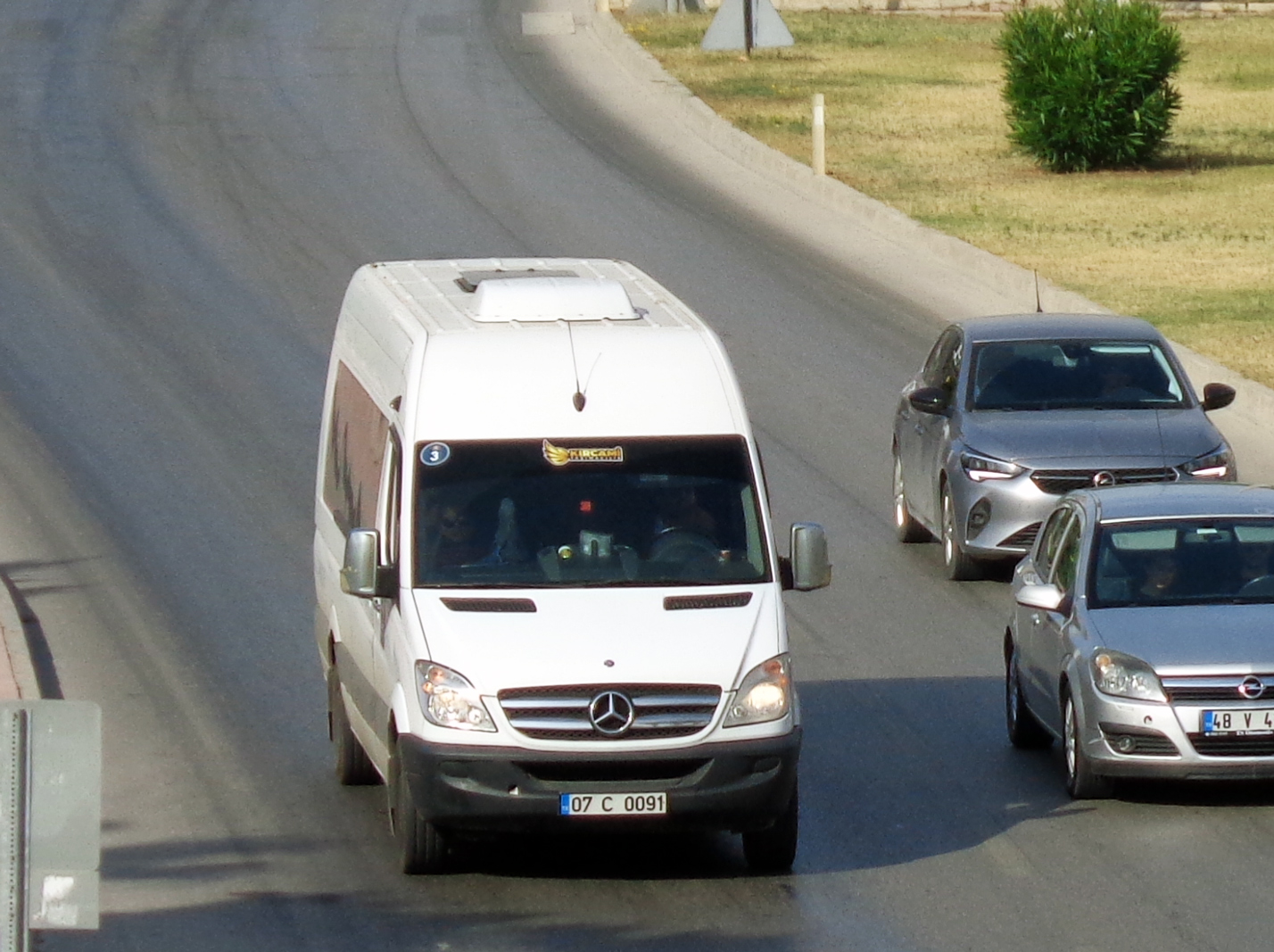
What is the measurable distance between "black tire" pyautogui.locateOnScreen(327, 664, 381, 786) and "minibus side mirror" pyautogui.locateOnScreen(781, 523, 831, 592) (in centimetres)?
244

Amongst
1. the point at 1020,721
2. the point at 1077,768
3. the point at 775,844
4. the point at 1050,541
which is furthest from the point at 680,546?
the point at 1050,541

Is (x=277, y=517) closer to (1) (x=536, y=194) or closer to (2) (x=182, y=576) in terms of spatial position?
(2) (x=182, y=576)

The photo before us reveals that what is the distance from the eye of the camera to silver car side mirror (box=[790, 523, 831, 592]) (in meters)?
11.4

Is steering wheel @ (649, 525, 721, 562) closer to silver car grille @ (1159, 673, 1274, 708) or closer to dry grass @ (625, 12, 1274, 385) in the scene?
silver car grille @ (1159, 673, 1274, 708)

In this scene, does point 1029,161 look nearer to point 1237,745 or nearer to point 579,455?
point 1237,745

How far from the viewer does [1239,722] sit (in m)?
12.0

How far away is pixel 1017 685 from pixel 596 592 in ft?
11.8

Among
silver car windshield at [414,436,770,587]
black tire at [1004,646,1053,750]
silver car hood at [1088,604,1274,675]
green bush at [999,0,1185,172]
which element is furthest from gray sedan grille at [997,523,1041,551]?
green bush at [999,0,1185,172]

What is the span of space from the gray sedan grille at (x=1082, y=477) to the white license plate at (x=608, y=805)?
7481mm

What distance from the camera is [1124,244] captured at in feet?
101

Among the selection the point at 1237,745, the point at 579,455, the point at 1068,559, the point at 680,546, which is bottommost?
the point at 1237,745

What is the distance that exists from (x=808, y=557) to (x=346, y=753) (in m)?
2.81

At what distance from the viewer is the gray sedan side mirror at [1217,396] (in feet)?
59.5

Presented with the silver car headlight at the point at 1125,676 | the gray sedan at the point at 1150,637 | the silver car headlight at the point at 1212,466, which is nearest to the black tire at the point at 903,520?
the silver car headlight at the point at 1212,466
